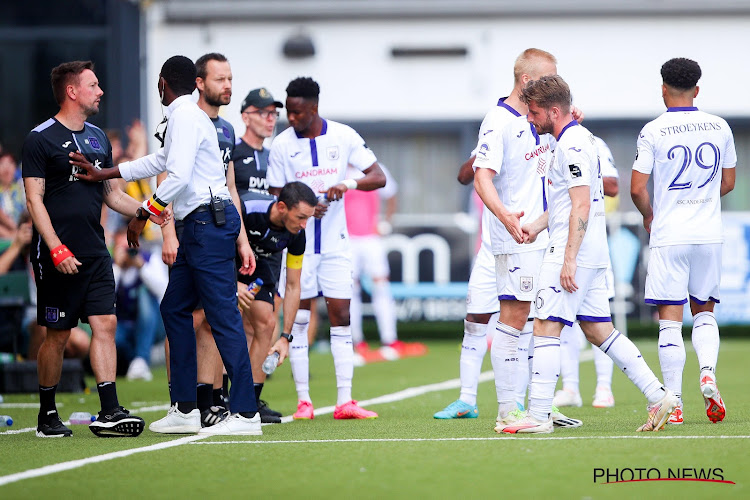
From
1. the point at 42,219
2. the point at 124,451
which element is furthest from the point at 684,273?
the point at 42,219

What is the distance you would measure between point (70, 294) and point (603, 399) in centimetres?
410

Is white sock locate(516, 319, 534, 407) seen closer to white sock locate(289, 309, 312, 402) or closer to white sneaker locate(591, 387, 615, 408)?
white sneaker locate(591, 387, 615, 408)

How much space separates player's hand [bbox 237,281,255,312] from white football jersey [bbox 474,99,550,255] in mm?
1793

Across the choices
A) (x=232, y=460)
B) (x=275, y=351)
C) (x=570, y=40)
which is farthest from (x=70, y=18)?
(x=232, y=460)

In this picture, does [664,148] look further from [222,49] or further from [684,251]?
[222,49]

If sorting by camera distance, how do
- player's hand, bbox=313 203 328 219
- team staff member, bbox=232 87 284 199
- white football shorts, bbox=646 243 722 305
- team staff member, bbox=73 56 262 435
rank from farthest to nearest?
team staff member, bbox=232 87 284 199 < player's hand, bbox=313 203 328 219 < white football shorts, bbox=646 243 722 305 < team staff member, bbox=73 56 262 435

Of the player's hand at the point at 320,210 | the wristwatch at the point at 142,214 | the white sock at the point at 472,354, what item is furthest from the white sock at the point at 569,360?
the wristwatch at the point at 142,214

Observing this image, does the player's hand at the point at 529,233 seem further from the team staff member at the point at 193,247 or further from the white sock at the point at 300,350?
the white sock at the point at 300,350

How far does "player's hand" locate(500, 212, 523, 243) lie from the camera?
718 cm

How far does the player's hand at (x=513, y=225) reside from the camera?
718 centimetres

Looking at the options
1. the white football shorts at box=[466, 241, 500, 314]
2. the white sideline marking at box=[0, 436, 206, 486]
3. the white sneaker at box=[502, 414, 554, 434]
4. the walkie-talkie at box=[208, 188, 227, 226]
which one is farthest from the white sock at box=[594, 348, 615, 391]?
the white sideline marking at box=[0, 436, 206, 486]

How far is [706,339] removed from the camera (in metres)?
8.04

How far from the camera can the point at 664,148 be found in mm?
7895

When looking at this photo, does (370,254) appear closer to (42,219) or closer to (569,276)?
(42,219)
